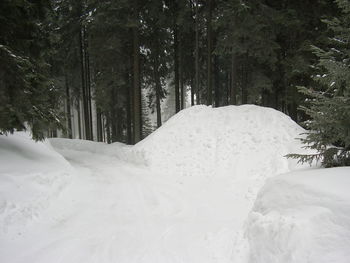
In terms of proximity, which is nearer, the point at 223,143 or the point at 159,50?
the point at 223,143

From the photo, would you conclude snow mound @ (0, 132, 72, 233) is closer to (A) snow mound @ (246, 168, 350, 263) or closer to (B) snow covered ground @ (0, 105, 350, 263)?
(B) snow covered ground @ (0, 105, 350, 263)

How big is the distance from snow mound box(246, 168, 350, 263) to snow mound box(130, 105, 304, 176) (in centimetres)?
555

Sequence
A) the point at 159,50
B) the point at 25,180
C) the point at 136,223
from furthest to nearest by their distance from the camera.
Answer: the point at 159,50
the point at 25,180
the point at 136,223

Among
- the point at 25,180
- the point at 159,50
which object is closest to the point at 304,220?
the point at 25,180

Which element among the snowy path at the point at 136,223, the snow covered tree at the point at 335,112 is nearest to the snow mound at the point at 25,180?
the snowy path at the point at 136,223

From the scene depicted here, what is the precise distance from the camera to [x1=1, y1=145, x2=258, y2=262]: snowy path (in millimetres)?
5395

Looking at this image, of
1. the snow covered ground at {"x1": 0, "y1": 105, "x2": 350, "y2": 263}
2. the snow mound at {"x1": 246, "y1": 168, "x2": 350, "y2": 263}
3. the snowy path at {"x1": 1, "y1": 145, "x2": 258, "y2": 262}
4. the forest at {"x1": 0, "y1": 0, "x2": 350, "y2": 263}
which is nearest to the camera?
the snow mound at {"x1": 246, "y1": 168, "x2": 350, "y2": 263}

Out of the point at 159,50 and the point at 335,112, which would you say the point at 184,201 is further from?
the point at 159,50

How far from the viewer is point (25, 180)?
24.1ft

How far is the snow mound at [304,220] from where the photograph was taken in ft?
11.7

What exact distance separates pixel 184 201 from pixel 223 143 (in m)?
4.86

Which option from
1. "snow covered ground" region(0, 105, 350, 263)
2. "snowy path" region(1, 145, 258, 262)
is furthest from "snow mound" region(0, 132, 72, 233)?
"snowy path" region(1, 145, 258, 262)

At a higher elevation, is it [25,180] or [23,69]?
[23,69]

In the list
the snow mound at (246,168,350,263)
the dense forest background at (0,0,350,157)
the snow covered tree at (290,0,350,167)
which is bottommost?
the snow mound at (246,168,350,263)
